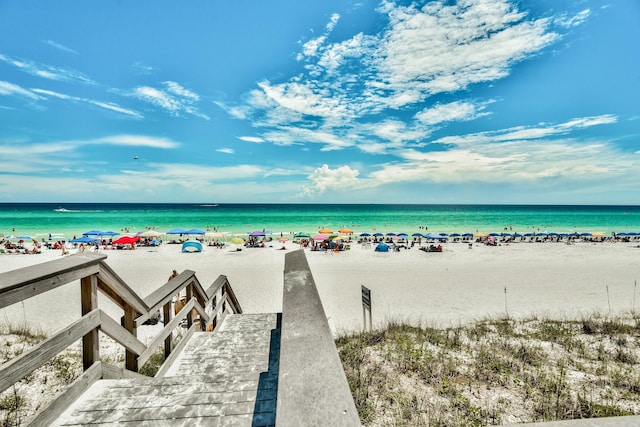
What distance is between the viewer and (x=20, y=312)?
36.3 feet

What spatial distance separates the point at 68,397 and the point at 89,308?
0.59 metres

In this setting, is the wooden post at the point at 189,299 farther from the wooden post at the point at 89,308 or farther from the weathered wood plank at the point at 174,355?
the wooden post at the point at 89,308

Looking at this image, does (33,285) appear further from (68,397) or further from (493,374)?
(493,374)

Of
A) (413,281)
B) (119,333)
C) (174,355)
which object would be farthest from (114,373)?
(413,281)

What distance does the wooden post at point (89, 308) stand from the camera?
2.35 metres

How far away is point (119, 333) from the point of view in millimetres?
2680

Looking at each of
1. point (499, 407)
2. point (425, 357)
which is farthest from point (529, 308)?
point (499, 407)

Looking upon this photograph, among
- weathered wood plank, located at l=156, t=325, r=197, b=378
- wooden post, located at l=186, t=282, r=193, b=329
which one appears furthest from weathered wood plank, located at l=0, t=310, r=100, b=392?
wooden post, located at l=186, t=282, r=193, b=329

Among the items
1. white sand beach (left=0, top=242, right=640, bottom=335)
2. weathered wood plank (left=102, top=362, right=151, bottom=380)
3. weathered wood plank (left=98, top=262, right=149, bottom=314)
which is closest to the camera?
weathered wood plank (left=98, top=262, right=149, bottom=314)

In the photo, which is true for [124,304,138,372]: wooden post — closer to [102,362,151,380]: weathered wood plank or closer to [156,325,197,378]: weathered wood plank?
[102,362,151,380]: weathered wood plank

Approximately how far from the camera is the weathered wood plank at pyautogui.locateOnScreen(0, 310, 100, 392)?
5.50ft

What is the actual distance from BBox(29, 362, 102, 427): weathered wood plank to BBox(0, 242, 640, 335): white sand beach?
7315 millimetres

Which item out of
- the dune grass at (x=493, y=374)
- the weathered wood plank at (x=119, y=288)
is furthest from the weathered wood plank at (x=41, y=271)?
the dune grass at (x=493, y=374)

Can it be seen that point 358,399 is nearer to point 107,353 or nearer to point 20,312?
point 107,353
